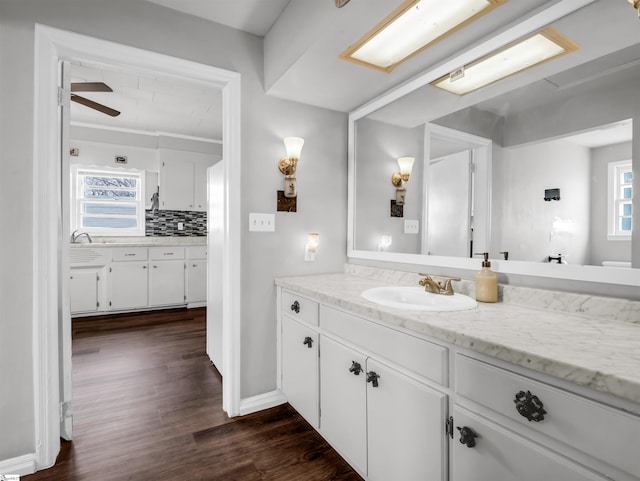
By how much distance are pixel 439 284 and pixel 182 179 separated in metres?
4.63

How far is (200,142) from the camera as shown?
5.28m

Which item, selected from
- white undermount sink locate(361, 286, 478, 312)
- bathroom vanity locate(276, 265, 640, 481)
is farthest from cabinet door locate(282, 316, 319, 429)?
white undermount sink locate(361, 286, 478, 312)

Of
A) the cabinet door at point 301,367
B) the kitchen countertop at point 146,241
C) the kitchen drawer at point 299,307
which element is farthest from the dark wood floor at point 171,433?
the kitchen countertop at point 146,241

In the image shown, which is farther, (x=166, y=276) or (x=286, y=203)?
(x=166, y=276)

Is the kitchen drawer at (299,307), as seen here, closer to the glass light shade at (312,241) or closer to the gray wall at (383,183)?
the glass light shade at (312,241)

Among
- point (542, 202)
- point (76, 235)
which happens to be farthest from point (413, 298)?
point (76, 235)

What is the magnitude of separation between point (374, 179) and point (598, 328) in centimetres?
151

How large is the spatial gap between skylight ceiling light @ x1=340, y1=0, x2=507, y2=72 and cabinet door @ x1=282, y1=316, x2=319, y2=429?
1493 mm

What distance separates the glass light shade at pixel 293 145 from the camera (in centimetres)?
215

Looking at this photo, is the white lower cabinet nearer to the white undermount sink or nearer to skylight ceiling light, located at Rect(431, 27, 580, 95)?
the white undermount sink

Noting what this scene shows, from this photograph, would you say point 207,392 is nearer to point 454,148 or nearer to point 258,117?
point 258,117

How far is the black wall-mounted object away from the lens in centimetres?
127

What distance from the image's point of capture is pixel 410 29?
1.54 metres

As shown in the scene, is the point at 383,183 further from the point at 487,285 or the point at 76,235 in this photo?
the point at 76,235
